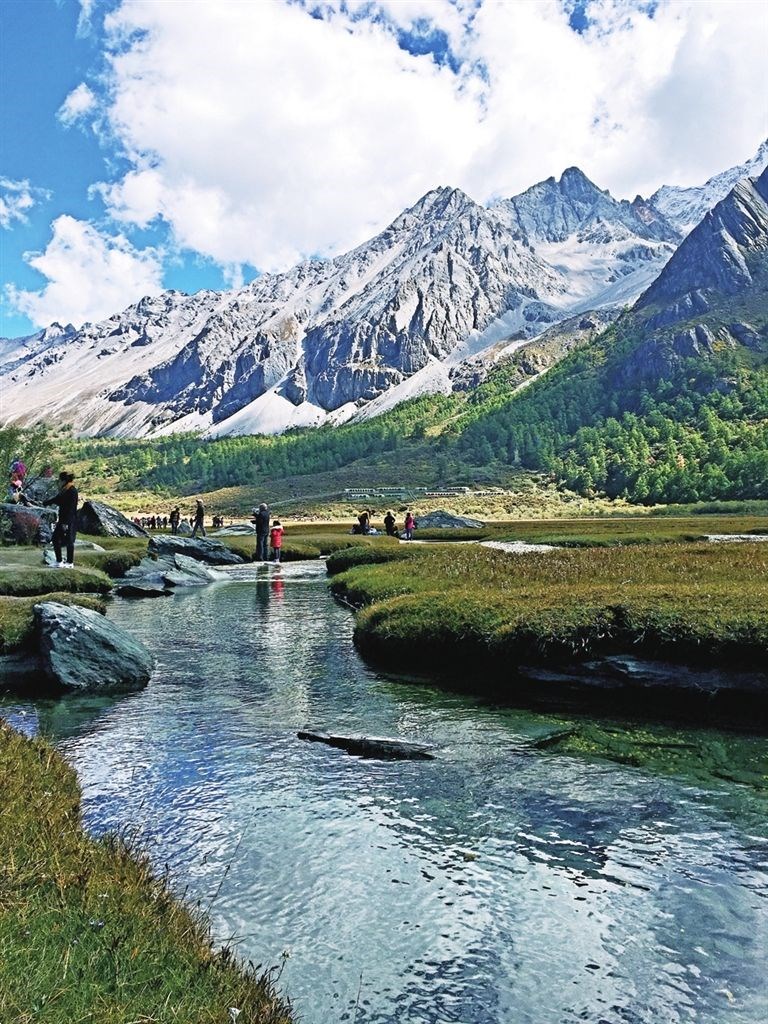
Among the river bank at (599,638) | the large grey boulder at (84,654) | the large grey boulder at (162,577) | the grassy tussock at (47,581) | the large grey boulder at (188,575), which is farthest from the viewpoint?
the large grey boulder at (188,575)

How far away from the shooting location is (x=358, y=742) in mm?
13633

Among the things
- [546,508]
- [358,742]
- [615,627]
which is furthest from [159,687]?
[546,508]

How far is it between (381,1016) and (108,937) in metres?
2.49

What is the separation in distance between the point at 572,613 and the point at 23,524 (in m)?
42.8

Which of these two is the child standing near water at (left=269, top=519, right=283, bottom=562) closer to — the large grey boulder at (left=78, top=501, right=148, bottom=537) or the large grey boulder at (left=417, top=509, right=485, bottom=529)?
→ the large grey boulder at (left=78, top=501, right=148, bottom=537)

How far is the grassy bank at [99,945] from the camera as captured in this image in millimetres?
5137

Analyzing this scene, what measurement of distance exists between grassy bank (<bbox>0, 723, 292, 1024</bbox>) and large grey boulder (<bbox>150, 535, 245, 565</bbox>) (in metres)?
49.8

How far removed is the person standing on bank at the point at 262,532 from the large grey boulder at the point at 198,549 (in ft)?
5.61

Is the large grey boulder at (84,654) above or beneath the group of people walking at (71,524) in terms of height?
beneath

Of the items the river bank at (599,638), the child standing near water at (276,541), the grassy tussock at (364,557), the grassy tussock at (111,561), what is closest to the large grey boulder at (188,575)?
the grassy tussock at (111,561)

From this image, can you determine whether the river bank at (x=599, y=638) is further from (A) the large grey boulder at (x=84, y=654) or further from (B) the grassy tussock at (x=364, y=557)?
(B) the grassy tussock at (x=364, y=557)

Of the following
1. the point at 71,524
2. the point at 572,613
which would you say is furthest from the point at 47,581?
the point at 572,613

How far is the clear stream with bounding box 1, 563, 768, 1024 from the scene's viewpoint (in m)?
6.89

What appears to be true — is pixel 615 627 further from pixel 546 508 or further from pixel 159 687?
pixel 546 508
